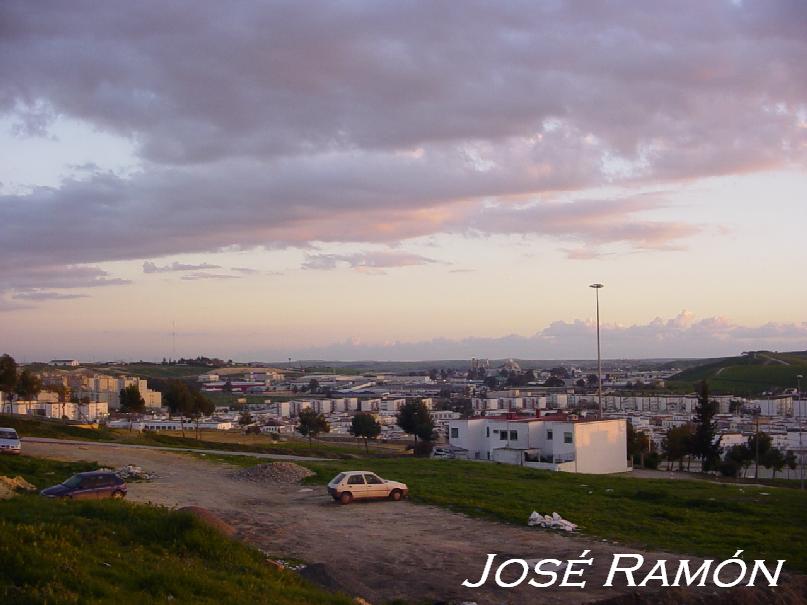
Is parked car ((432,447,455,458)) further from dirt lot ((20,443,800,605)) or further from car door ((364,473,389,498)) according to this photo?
car door ((364,473,389,498))

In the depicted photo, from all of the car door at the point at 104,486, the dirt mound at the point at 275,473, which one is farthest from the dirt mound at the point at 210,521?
the dirt mound at the point at 275,473

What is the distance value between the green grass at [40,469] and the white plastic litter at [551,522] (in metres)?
16.4

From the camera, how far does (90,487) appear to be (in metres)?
22.8

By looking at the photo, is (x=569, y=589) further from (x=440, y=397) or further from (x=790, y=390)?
(x=440, y=397)

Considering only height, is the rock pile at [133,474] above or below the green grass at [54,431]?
above

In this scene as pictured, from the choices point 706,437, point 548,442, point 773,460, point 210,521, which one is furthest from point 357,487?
point 773,460

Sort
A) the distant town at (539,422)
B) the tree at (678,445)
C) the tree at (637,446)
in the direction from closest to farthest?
the distant town at (539,422) → the tree at (637,446) → the tree at (678,445)

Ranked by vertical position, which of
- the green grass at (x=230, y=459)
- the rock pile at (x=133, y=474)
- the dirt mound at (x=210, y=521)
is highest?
the dirt mound at (x=210, y=521)

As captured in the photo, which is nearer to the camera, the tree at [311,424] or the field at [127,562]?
the field at [127,562]

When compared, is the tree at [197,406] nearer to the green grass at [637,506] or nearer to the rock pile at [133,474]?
the green grass at [637,506]

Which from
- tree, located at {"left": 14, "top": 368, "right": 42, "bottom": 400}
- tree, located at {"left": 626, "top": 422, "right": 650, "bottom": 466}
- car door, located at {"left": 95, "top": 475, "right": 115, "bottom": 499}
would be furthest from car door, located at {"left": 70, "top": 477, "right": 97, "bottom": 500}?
tree, located at {"left": 14, "top": 368, "right": 42, "bottom": 400}

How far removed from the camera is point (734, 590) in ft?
40.1

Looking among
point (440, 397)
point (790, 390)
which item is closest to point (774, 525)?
point (790, 390)

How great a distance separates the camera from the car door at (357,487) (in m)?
25.6
